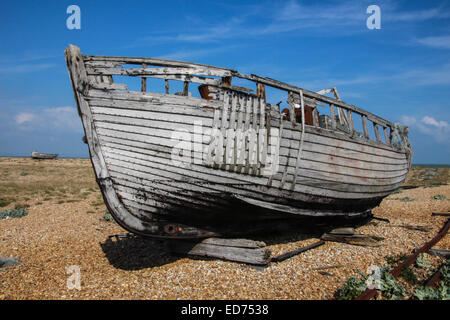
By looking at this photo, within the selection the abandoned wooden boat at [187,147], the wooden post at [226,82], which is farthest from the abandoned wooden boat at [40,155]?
the wooden post at [226,82]

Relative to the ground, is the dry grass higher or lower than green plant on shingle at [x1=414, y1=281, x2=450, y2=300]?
lower

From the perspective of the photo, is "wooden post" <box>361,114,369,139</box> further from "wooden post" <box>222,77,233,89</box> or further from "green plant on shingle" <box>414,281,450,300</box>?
"wooden post" <box>222,77,233,89</box>

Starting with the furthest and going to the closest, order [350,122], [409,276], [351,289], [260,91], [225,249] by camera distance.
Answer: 1. [350,122]
2. [225,249]
3. [260,91]
4. [409,276]
5. [351,289]

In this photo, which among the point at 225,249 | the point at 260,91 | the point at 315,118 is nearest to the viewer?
the point at 260,91

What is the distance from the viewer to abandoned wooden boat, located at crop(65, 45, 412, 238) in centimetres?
566

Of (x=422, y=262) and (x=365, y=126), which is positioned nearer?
(x=422, y=262)

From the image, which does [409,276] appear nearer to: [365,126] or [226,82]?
[365,126]

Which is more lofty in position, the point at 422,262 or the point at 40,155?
the point at 40,155

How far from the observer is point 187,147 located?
5656mm

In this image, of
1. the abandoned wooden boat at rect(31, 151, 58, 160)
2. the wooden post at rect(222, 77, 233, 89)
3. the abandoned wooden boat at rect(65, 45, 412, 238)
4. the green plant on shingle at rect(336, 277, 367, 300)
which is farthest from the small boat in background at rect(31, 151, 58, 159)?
the green plant on shingle at rect(336, 277, 367, 300)

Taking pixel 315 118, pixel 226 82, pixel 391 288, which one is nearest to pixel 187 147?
pixel 226 82

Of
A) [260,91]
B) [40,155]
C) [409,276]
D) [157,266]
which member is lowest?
[157,266]

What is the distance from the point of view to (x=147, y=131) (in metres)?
5.66
